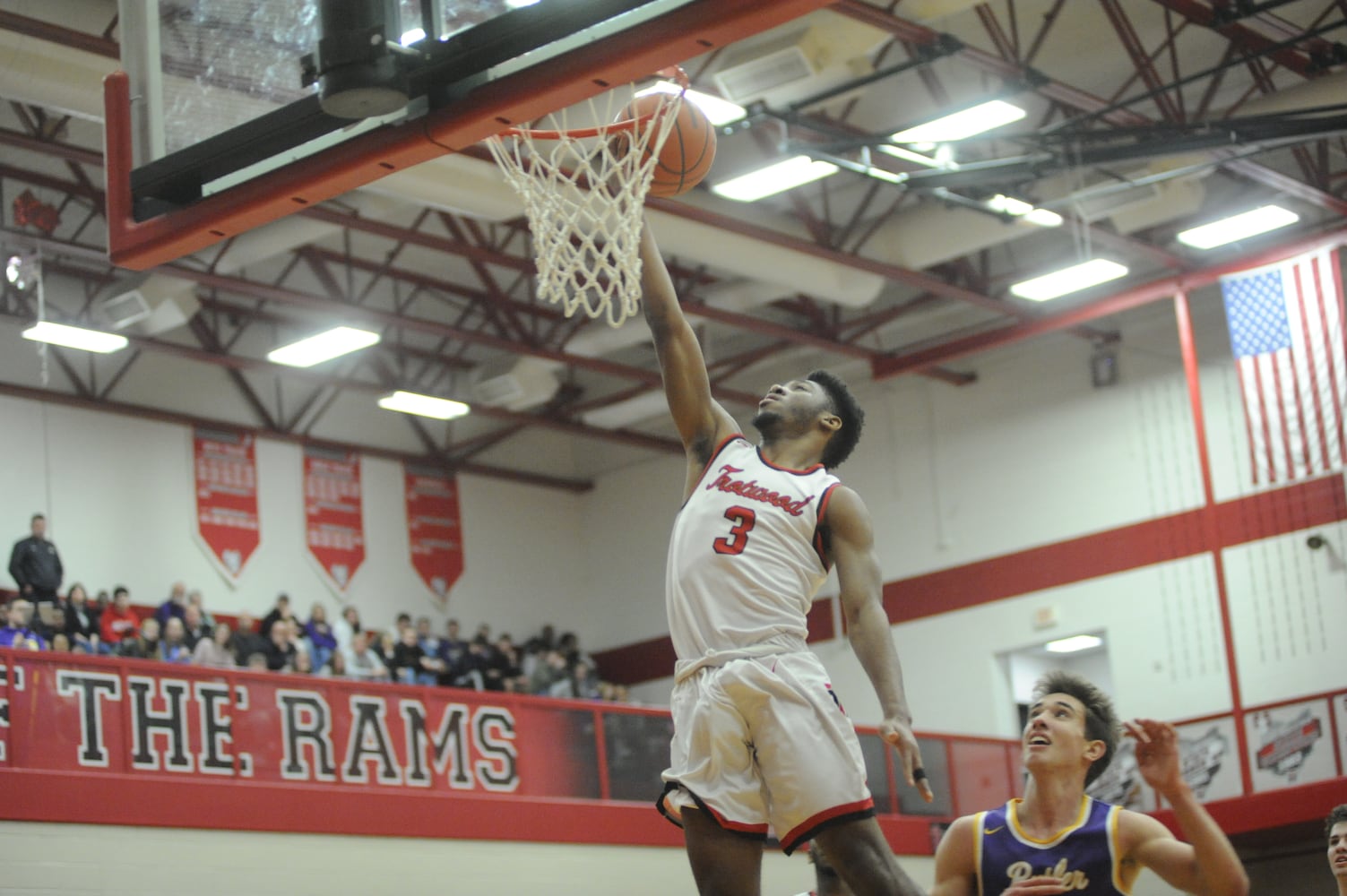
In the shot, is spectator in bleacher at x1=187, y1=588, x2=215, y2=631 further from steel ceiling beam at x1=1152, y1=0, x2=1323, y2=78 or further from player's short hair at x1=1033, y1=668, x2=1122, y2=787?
player's short hair at x1=1033, y1=668, x2=1122, y2=787

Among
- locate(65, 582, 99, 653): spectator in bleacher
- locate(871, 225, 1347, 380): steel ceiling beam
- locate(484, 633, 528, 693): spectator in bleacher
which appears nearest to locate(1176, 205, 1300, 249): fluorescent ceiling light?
locate(871, 225, 1347, 380): steel ceiling beam

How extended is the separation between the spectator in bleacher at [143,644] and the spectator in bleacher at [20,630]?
80 cm

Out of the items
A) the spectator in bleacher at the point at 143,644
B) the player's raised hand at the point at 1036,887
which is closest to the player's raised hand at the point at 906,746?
the player's raised hand at the point at 1036,887

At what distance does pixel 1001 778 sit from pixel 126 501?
10.7m

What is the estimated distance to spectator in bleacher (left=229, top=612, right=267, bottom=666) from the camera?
63.1ft

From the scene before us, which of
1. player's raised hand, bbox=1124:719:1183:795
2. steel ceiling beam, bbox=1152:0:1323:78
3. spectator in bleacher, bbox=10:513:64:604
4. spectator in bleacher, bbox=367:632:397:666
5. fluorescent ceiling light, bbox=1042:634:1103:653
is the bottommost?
player's raised hand, bbox=1124:719:1183:795

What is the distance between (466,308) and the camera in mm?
23078

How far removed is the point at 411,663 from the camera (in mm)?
21516

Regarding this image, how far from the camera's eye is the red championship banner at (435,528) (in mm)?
25344

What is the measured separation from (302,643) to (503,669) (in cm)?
361

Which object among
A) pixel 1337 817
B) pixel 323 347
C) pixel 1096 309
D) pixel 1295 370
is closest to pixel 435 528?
pixel 323 347

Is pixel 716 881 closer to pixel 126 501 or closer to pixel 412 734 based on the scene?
pixel 412 734

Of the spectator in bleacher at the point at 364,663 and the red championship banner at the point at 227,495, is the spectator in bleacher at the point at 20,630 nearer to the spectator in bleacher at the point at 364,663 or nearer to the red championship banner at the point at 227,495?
the spectator in bleacher at the point at 364,663

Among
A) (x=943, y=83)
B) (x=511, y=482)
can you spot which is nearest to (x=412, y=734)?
(x=943, y=83)
